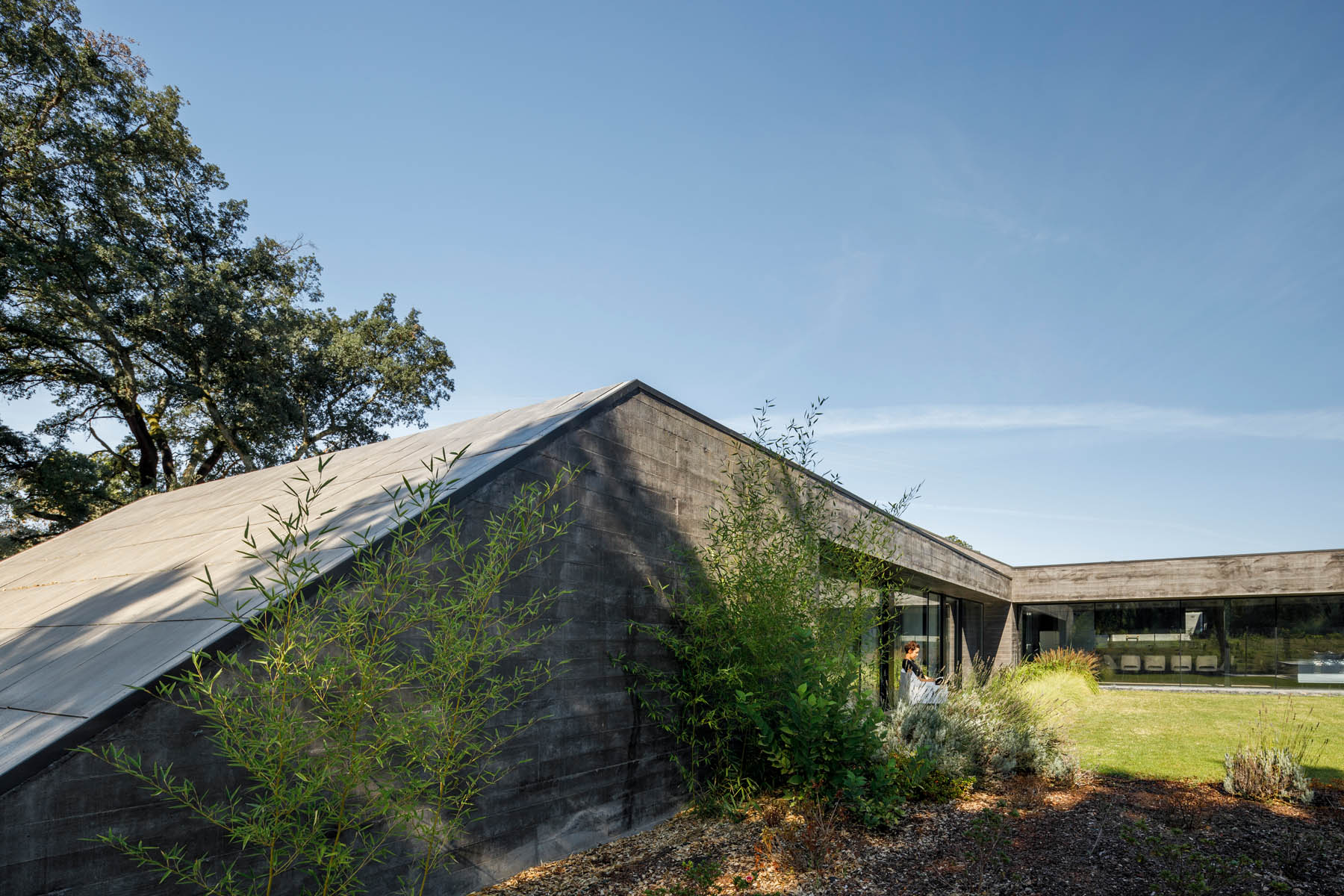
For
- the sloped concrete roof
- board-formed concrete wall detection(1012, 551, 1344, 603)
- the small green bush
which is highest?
board-formed concrete wall detection(1012, 551, 1344, 603)

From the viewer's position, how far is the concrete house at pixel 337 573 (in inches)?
101

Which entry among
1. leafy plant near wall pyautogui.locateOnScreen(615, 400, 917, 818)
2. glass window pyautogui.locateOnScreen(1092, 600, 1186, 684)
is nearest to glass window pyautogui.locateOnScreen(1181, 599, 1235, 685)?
glass window pyautogui.locateOnScreen(1092, 600, 1186, 684)

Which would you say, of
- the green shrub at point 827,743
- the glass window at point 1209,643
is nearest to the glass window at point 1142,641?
the glass window at point 1209,643

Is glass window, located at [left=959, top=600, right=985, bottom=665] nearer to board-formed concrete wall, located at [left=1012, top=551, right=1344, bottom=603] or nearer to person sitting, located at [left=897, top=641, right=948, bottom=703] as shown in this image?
board-formed concrete wall, located at [left=1012, top=551, right=1344, bottom=603]

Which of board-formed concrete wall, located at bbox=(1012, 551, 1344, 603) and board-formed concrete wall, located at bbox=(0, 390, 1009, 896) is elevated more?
board-formed concrete wall, located at bbox=(1012, 551, 1344, 603)

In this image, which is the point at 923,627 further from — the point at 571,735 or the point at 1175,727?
the point at 571,735

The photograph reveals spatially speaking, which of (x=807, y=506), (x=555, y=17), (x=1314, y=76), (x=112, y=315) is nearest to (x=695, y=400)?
(x=807, y=506)

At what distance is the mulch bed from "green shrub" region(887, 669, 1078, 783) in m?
0.70

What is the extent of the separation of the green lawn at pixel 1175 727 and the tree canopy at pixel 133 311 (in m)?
17.3

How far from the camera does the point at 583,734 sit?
15.8ft

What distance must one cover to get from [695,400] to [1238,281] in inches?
335

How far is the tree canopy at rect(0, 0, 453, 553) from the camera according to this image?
1412 centimetres

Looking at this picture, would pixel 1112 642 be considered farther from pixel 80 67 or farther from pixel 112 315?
pixel 80 67

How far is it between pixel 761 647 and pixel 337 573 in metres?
3.20
